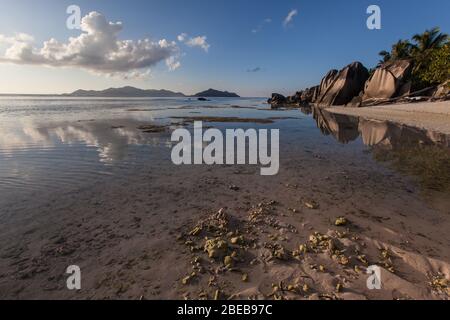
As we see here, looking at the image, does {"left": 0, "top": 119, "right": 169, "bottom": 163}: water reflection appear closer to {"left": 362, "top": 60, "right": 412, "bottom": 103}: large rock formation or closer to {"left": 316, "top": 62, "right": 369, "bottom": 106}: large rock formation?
{"left": 362, "top": 60, "right": 412, "bottom": 103}: large rock formation

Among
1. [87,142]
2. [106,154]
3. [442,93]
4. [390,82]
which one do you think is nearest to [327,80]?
[390,82]

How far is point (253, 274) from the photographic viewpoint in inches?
165

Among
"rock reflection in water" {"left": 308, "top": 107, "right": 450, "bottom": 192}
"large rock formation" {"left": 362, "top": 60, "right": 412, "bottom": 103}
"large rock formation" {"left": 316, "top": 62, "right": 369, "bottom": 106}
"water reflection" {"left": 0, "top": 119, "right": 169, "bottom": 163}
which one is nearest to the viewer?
"rock reflection in water" {"left": 308, "top": 107, "right": 450, "bottom": 192}

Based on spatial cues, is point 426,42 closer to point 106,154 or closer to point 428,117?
point 428,117

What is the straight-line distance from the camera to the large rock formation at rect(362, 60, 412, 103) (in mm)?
42469

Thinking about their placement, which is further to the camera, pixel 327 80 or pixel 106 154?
pixel 327 80

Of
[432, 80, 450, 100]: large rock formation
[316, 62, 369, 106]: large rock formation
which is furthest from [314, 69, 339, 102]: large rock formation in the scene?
[432, 80, 450, 100]: large rock formation

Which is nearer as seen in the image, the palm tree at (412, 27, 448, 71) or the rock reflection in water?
the rock reflection in water

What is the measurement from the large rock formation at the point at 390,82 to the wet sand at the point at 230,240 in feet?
143

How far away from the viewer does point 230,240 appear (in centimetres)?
518

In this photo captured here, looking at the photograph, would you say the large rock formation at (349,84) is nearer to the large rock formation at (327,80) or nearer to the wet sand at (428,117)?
the large rock formation at (327,80)

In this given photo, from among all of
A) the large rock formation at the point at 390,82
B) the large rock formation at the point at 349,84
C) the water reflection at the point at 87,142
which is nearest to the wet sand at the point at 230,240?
the water reflection at the point at 87,142

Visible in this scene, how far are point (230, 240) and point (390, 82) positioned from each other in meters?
51.1

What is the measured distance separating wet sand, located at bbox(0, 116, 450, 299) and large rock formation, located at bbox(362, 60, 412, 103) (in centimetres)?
4349
